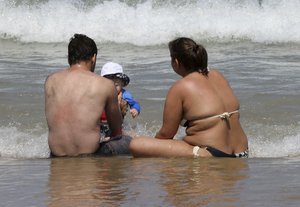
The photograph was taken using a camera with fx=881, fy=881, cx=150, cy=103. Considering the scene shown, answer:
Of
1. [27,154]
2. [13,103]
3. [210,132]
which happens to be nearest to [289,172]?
[210,132]

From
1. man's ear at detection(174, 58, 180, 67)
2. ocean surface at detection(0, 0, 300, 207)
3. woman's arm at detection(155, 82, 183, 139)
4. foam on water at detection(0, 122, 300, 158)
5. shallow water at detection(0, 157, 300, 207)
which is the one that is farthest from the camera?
foam on water at detection(0, 122, 300, 158)

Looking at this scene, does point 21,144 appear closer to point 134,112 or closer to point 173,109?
point 134,112

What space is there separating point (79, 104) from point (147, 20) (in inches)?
501

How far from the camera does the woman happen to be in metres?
6.72

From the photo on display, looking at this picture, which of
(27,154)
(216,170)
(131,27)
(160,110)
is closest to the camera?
(216,170)

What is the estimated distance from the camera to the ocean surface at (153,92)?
5305mm

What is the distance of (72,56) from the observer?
23.6 feet

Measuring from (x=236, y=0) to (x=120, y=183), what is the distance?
14673mm

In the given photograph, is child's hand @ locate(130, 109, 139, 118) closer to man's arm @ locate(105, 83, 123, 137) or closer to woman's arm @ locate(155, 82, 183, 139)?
man's arm @ locate(105, 83, 123, 137)

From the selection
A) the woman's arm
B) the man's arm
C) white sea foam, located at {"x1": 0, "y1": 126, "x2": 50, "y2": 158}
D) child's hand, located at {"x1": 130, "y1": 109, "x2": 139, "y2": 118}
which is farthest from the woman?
white sea foam, located at {"x1": 0, "y1": 126, "x2": 50, "y2": 158}

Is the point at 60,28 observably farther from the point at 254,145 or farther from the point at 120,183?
the point at 120,183

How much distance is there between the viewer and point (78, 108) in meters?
7.06

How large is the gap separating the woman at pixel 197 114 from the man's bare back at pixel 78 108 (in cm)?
39

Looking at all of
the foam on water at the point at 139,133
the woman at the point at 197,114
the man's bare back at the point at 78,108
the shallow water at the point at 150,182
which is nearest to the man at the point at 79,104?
the man's bare back at the point at 78,108
